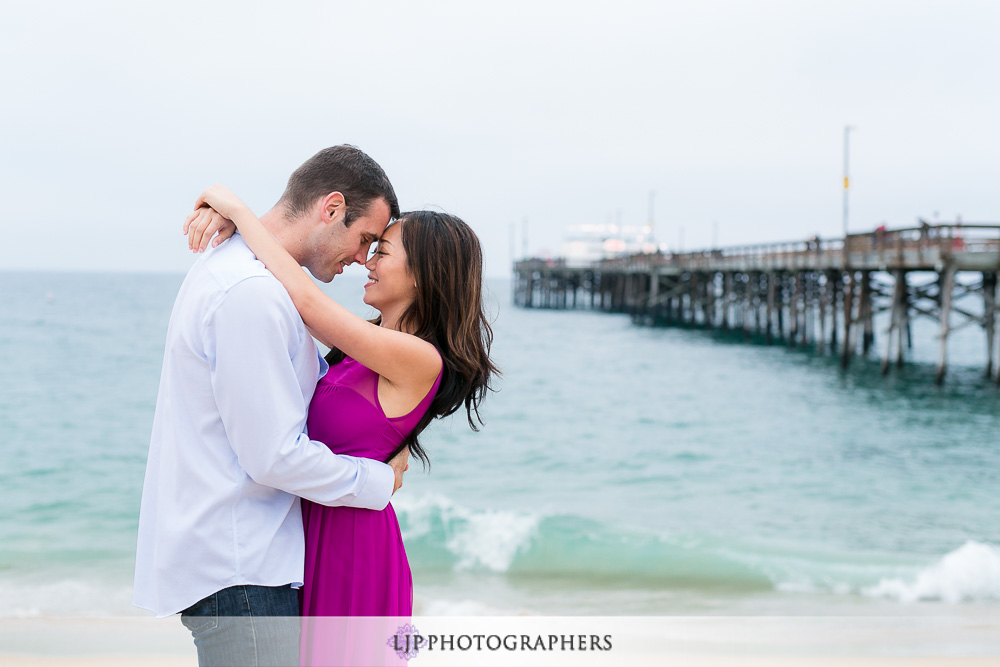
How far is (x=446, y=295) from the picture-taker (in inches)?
81.0

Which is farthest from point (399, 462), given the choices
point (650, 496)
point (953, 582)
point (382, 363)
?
point (650, 496)

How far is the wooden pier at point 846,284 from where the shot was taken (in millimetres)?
18859

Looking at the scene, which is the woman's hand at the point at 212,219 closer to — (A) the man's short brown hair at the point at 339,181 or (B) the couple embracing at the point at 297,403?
(B) the couple embracing at the point at 297,403

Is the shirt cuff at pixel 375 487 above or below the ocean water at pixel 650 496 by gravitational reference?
above

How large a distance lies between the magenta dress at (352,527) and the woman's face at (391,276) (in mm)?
209

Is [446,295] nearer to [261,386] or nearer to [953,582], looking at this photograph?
[261,386]

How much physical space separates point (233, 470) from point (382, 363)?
0.41m

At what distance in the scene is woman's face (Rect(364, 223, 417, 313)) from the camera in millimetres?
2080

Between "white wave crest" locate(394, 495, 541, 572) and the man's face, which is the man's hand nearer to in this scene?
the man's face

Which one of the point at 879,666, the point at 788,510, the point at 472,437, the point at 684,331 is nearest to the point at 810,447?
the point at 788,510

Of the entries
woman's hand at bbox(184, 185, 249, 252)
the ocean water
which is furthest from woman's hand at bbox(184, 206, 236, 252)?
the ocean water

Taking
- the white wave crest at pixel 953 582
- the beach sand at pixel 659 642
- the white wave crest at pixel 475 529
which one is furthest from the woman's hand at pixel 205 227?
the white wave crest at pixel 953 582

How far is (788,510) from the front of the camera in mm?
10273

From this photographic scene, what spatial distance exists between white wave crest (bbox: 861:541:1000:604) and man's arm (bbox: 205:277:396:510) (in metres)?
6.86
